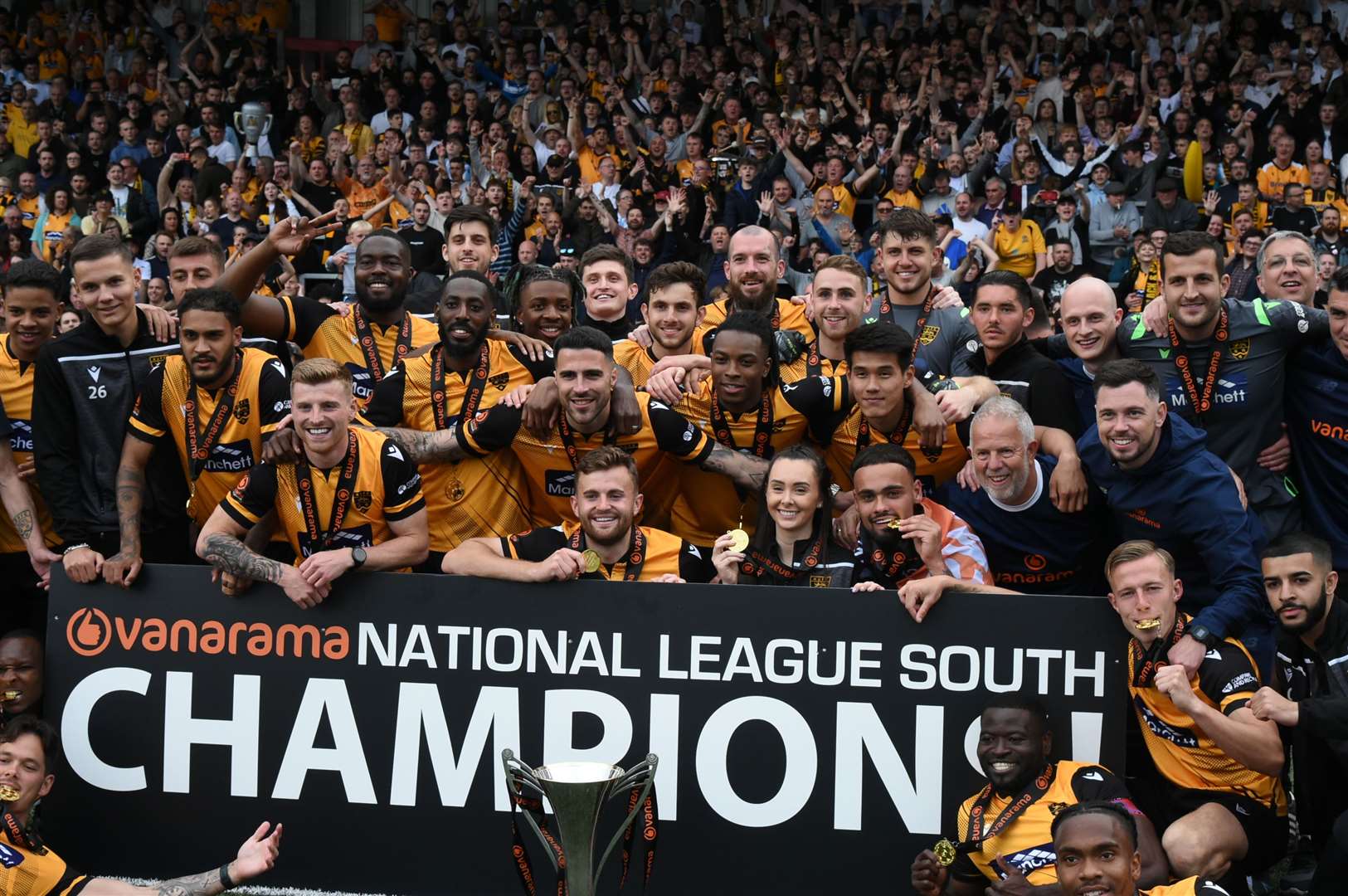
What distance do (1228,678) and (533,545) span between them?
2.59 metres

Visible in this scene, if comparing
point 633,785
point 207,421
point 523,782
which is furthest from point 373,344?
point 633,785

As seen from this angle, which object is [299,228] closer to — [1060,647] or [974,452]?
[974,452]

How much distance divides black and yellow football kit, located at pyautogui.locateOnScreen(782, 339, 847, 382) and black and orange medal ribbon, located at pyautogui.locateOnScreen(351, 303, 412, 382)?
1.80 m

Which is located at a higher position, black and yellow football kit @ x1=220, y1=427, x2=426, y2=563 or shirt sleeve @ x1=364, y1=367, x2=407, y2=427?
shirt sleeve @ x1=364, y1=367, x2=407, y2=427

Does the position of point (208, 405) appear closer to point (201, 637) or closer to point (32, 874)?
point (201, 637)

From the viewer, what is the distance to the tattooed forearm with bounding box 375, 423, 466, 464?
6.43 metres

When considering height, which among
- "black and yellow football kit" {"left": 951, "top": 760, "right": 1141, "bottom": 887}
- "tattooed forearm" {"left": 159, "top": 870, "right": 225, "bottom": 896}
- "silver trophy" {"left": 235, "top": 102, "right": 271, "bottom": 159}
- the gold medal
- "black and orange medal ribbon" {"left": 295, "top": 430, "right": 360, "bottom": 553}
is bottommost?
"tattooed forearm" {"left": 159, "top": 870, "right": 225, "bottom": 896}

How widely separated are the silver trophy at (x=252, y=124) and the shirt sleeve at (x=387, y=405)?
16.2m

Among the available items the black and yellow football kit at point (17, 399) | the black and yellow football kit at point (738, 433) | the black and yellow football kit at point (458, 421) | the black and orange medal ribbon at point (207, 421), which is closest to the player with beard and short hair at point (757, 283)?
the black and yellow football kit at point (738, 433)

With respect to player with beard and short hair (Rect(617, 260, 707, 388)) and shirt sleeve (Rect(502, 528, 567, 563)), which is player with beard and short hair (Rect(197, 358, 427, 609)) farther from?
player with beard and short hair (Rect(617, 260, 707, 388))

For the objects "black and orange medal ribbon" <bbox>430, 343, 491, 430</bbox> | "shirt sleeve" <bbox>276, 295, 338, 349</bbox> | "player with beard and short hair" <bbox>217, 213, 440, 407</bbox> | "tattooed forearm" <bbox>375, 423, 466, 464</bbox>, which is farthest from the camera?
"shirt sleeve" <bbox>276, 295, 338, 349</bbox>

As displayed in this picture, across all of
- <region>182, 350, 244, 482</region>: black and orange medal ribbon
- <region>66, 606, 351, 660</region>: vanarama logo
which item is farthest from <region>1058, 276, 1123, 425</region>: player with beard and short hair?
<region>182, 350, 244, 482</region>: black and orange medal ribbon

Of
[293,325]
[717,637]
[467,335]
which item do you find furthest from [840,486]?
[293,325]

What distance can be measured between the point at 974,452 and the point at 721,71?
16.2 meters
